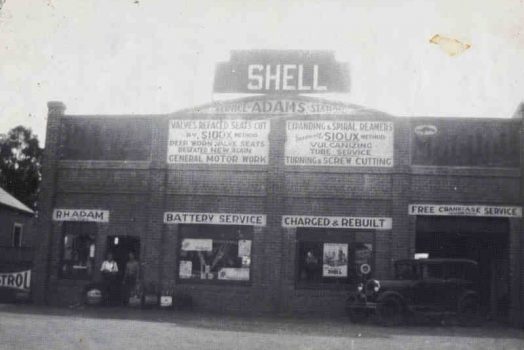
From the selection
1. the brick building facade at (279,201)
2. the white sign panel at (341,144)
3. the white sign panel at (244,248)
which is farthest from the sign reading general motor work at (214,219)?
the white sign panel at (341,144)

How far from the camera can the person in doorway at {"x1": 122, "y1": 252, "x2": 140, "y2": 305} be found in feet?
66.4

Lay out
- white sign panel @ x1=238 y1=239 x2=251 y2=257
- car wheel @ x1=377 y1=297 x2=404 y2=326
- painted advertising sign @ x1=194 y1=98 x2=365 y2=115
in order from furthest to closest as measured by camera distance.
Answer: painted advertising sign @ x1=194 y1=98 x2=365 y2=115 < white sign panel @ x1=238 y1=239 x2=251 y2=257 < car wheel @ x1=377 y1=297 x2=404 y2=326

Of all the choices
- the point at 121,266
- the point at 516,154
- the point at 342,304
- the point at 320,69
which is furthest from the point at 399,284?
the point at 121,266

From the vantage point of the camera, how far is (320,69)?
69.9 ft

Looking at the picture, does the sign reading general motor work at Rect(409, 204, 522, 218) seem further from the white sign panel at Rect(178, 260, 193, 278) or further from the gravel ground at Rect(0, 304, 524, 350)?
the white sign panel at Rect(178, 260, 193, 278)

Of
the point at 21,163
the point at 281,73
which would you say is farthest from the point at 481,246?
the point at 21,163

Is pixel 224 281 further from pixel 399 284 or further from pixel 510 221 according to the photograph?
pixel 510 221

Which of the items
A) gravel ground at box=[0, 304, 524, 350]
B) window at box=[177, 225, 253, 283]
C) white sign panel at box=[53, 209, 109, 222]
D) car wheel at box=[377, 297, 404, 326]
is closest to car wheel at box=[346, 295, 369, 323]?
car wheel at box=[377, 297, 404, 326]

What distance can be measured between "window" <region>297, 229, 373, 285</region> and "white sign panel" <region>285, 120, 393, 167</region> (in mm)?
2326

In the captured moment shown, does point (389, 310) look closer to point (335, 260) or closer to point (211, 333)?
point (335, 260)

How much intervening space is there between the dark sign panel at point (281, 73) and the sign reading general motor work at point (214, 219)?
4.34 metres

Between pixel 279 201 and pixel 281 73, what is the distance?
448 cm

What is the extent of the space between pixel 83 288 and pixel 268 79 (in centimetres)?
929

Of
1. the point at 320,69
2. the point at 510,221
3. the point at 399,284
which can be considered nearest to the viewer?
the point at 399,284
